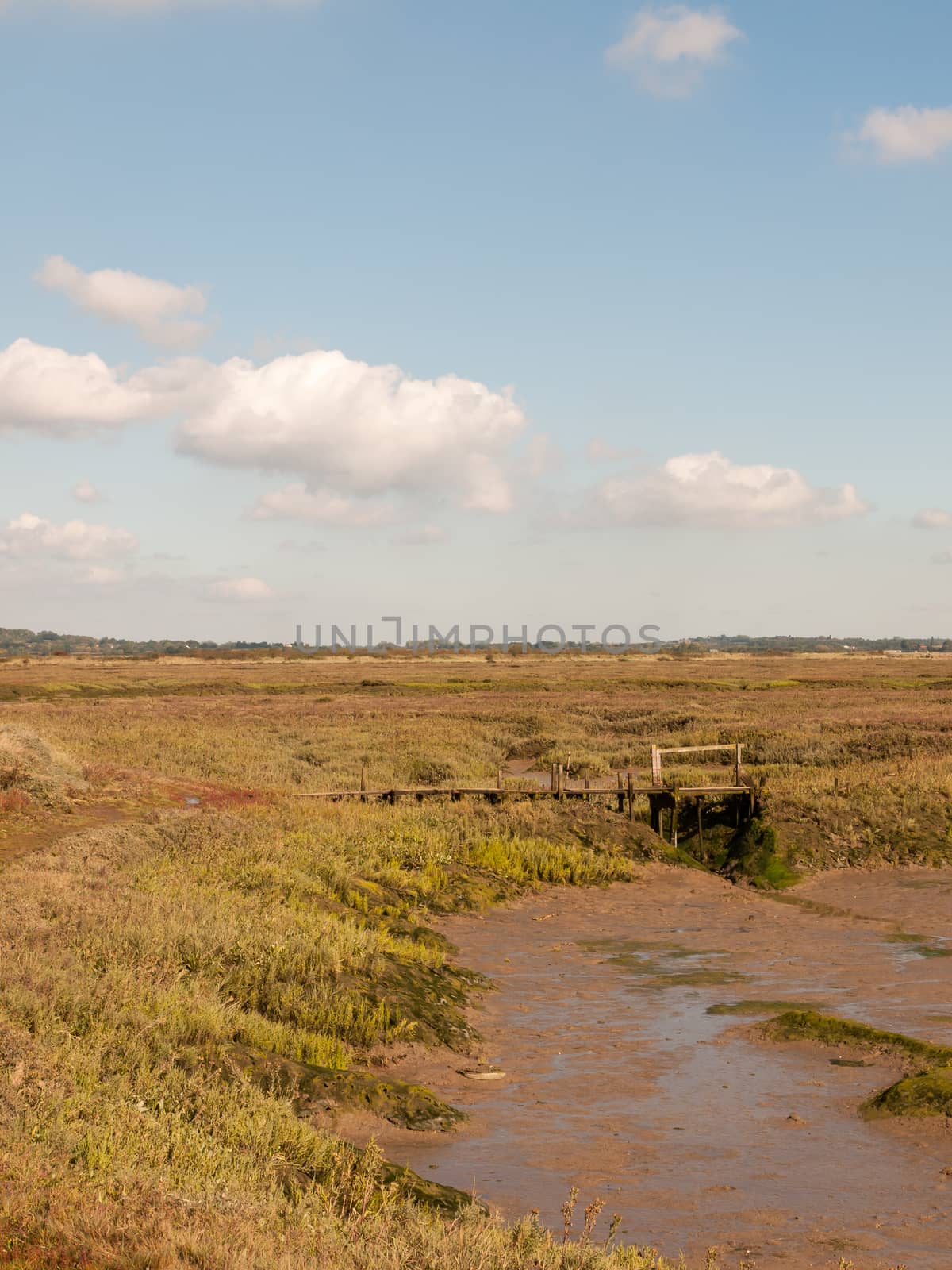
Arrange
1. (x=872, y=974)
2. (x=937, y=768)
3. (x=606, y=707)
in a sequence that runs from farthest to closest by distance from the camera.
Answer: (x=606, y=707) → (x=937, y=768) → (x=872, y=974)

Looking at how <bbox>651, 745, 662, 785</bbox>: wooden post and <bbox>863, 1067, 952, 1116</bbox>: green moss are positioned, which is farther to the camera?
<bbox>651, 745, 662, 785</bbox>: wooden post

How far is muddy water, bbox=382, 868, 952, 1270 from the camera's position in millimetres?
8828

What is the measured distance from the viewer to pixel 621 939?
64.7ft

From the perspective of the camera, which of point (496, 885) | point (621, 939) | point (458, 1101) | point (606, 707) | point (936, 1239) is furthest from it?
point (606, 707)

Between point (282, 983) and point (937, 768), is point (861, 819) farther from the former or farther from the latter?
point (282, 983)

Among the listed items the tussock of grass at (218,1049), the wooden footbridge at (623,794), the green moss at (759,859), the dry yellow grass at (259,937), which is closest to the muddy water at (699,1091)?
the tussock of grass at (218,1049)

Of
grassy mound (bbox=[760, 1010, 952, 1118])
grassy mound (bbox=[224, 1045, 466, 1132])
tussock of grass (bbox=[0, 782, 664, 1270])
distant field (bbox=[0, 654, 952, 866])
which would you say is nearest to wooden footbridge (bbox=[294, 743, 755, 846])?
distant field (bbox=[0, 654, 952, 866])

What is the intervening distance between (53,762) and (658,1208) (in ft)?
62.5

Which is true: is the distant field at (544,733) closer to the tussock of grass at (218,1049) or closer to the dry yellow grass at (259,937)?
the dry yellow grass at (259,937)

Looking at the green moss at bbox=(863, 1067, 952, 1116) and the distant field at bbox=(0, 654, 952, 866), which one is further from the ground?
the distant field at bbox=(0, 654, 952, 866)

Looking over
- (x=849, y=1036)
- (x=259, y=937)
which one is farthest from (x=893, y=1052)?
(x=259, y=937)

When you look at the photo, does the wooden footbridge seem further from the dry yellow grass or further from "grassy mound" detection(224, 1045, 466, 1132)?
"grassy mound" detection(224, 1045, 466, 1132)

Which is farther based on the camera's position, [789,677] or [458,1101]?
[789,677]

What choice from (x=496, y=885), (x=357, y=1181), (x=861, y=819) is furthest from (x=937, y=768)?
(x=357, y=1181)
